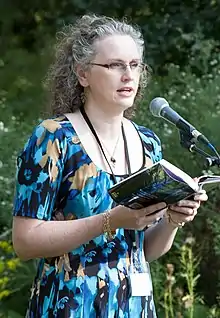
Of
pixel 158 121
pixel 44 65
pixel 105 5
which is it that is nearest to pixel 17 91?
pixel 44 65

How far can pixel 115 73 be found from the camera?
2584 mm

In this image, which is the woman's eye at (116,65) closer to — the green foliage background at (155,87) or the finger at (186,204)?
the finger at (186,204)

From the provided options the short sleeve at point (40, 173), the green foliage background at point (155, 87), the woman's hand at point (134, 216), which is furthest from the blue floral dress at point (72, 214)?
the green foliage background at point (155, 87)

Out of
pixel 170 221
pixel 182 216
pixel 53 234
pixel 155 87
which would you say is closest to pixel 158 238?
pixel 170 221

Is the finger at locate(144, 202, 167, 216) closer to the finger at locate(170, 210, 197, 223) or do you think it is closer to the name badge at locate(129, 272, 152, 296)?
the finger at locate(170, 210, 197, 223)

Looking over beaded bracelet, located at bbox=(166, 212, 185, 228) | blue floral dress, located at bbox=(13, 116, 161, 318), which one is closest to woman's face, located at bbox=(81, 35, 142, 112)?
blue floral dress, located at bbox=(13, 116, 161, 318)

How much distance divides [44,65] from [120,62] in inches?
188

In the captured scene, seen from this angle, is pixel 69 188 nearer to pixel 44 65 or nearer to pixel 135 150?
pixel 135 150

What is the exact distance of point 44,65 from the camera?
7.30 metres

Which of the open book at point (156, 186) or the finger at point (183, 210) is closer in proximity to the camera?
the open book at point (156, 186)

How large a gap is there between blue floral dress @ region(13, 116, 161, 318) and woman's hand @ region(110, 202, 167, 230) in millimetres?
134

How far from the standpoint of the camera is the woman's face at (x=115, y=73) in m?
2.57

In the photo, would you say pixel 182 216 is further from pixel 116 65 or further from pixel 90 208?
pixel 116 65

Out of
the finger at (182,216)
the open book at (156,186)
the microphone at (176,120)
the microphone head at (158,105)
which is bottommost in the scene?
the finger at (182,216)
